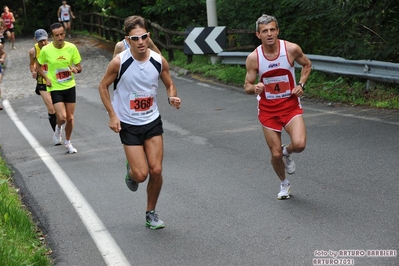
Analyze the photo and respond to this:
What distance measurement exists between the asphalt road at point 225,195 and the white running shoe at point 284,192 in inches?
4.6

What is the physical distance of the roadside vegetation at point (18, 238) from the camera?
6039 millimetres

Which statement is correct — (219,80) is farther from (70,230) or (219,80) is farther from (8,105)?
(70,230)

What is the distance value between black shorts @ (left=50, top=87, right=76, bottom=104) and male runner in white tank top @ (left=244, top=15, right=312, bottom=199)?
509 centimetres

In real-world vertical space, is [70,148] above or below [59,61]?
below

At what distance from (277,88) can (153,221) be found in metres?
1.88

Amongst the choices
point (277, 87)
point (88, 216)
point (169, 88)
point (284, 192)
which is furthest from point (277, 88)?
point (88, 216)

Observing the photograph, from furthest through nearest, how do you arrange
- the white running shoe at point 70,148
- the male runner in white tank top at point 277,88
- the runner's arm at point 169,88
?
the white running shoe at point 70,148, the male runner in white tank top at point 277,88, the runner's arm at point 169,88

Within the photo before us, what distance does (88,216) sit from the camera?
25.7 feet

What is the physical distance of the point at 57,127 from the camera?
41.9ft

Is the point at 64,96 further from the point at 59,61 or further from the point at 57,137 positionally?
the point at 57,137

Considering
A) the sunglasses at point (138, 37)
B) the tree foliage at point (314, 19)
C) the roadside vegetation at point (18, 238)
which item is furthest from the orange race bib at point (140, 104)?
the tree foliage at point (314, 19)

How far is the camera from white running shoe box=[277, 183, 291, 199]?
7832 mm

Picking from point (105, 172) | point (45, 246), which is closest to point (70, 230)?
point (45, 246)

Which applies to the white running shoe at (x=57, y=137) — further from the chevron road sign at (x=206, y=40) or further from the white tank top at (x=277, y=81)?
the chevron road sign at (x=206, y=40)
